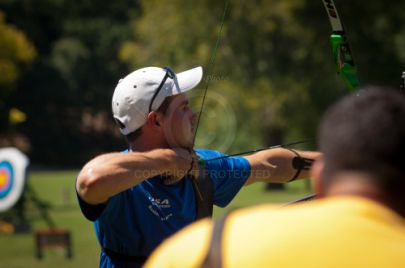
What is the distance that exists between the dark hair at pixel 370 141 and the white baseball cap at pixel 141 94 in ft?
5.92

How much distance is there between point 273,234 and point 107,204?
1701 millimetres

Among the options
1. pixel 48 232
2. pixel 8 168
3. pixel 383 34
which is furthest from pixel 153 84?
pixel 383 34

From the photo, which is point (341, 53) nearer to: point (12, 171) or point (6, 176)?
point (12, 171)

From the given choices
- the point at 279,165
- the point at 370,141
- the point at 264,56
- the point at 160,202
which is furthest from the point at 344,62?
the point at 264,56

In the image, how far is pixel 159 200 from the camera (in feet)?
11.2

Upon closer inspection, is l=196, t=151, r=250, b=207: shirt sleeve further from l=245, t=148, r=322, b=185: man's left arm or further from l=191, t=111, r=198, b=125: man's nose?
l=191, t=111, r=198, b=125: man's nose

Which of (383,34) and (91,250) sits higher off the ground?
(383,34)

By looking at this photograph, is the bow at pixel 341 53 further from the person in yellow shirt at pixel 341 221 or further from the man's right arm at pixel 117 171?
the person in yellow shirt at pixel 341 221

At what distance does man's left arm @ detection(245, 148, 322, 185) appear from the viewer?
3.76 meters

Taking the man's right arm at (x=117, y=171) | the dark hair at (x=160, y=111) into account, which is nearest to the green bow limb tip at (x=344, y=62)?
the dark hair at (x=160, y=111)

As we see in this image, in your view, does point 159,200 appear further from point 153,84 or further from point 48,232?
point 48,232

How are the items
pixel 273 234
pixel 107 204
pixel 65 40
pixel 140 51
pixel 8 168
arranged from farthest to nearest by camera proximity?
pixel 65 40
pixel 140 51
pixel 8 168
pixel 107 204
pixel 273 234

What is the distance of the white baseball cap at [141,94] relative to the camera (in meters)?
3.43

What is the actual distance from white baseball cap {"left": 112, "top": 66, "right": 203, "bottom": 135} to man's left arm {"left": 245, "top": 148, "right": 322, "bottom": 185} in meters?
0.49
